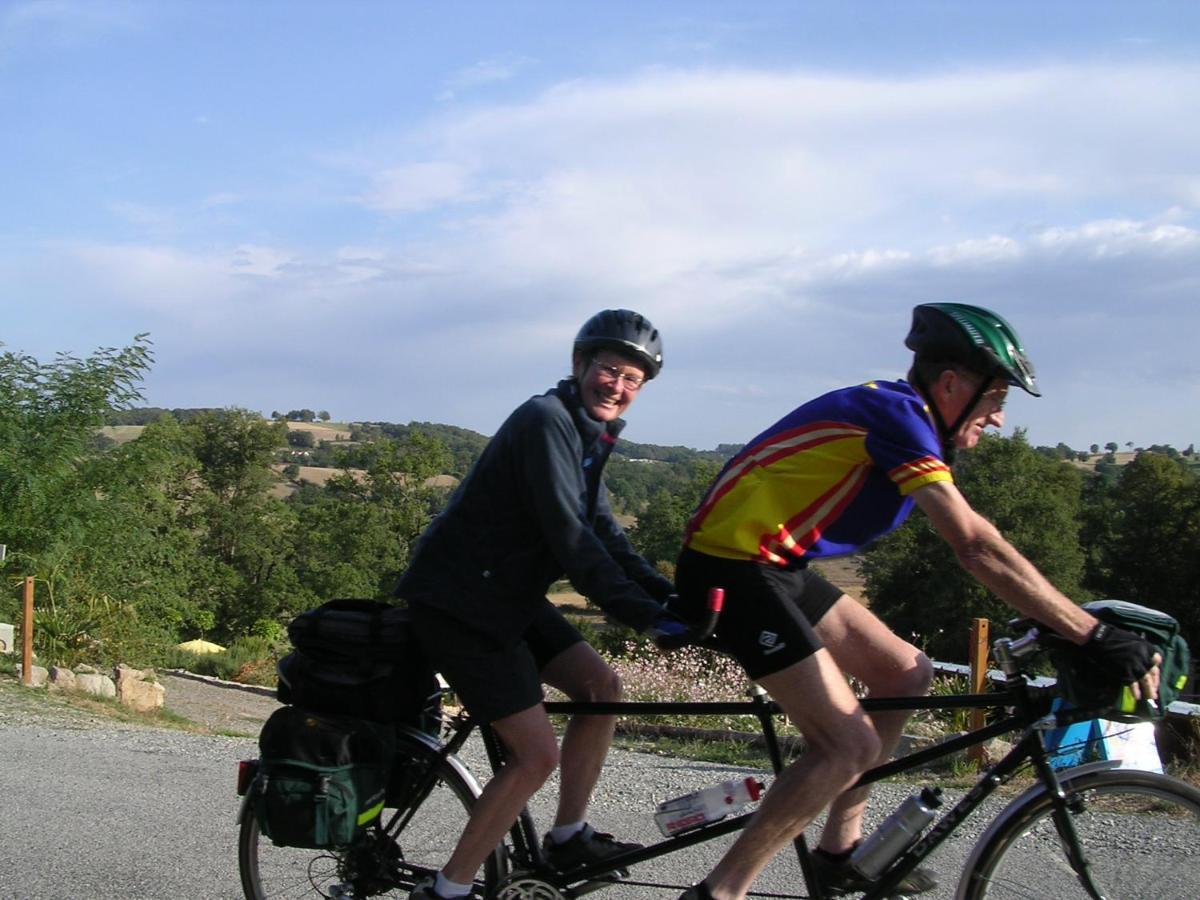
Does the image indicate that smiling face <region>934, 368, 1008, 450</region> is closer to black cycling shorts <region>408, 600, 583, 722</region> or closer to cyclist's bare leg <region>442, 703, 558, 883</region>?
black cycling shorts <region>408, 600, 583, 722</region>

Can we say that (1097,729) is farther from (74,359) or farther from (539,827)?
(74,359)

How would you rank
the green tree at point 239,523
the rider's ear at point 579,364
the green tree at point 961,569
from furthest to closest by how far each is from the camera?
the green tree at point 239,523 → the green tree at point 961,569 → the rider's ear at point 579,364

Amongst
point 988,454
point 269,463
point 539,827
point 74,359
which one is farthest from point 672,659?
point 269,463

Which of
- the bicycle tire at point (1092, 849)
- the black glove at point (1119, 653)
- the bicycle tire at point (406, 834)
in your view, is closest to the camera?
the black glove at point (1119, 653)

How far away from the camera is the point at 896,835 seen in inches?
134

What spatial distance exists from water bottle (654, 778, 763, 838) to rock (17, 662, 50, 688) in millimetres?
9673

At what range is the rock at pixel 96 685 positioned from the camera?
39.1 feet

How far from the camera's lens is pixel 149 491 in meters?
20.0

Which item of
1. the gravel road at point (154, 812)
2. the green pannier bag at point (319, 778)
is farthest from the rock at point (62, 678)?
the green pannier bag at point (319, 778)

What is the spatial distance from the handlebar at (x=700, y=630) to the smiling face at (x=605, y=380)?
68 centimetres

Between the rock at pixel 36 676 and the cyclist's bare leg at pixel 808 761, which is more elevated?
the cyclist's bare leg at pixel 808 761

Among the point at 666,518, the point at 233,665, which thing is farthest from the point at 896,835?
the point at 666,518

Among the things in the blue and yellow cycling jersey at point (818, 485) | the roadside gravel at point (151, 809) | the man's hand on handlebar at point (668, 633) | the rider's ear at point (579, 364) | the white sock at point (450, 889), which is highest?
the rider's ear at point (579, 364)

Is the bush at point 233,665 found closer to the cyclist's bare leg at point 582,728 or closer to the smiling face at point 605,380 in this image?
the cyclist's bare leg at point 582,728
